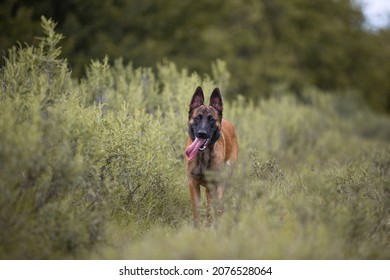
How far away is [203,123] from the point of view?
6.59 metres

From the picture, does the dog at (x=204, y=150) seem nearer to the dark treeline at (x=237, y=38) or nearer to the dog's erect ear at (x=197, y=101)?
the dog's erect ear at (x=197, y=101)

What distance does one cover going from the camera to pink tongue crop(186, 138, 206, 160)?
6.41m

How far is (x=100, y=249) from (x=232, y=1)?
2104 centimetres

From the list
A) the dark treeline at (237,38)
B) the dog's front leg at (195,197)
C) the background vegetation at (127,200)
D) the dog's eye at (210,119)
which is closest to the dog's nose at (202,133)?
the dog's eye at (210,119)

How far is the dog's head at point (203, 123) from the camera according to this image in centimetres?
647

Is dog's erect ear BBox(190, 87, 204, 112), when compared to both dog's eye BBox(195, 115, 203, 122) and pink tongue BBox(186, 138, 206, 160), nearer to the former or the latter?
dog's eye BBox(195, 115, 203, 122)

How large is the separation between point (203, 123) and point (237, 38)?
20.2 meters

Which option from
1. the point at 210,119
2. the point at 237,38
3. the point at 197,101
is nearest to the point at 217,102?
the point at 197,101

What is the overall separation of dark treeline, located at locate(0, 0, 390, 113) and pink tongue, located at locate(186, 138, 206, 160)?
8.39 metres

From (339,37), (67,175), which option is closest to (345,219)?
(67,175)

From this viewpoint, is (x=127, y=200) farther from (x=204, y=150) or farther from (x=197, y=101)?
(x=197, y=101)

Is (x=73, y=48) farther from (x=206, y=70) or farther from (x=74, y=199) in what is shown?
(x=74, y=199)

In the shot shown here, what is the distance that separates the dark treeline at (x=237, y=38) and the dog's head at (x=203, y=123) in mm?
7956

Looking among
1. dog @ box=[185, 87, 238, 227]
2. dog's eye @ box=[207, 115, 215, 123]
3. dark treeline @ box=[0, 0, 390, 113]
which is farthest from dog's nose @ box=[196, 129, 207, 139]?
dark treeline @ box=[0, 0, 390, 113]
